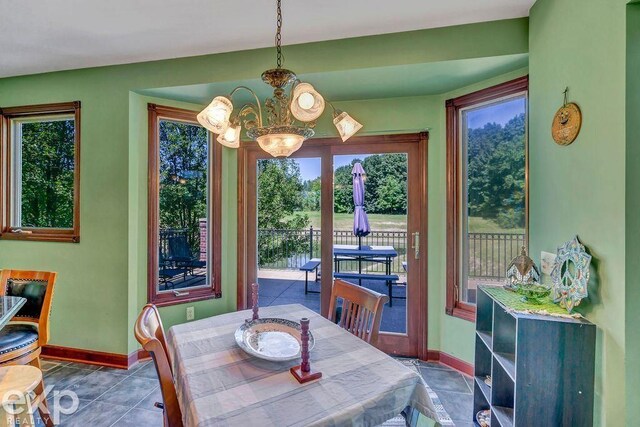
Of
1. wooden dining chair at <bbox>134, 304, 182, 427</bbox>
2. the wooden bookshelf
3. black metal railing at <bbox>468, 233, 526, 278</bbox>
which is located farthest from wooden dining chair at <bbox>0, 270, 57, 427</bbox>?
black metal railing at <bbox>468, 233, 526, 278</bbox>

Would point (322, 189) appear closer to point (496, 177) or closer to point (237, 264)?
point (237, 264)

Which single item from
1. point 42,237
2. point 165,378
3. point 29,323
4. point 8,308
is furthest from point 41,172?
point 165,378

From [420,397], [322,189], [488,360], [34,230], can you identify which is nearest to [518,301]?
[488,360]

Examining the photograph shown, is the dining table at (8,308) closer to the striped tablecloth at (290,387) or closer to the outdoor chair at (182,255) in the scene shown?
the striped tablecloth at (290,387)

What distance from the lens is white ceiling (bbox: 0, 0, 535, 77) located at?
6.64ft

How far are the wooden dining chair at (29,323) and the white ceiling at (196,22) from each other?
5.95 ft

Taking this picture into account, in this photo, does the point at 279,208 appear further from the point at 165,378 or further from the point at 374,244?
the point at 165,378

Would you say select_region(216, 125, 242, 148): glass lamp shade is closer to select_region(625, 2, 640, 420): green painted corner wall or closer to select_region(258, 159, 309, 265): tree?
select_region(258, 159, 309, 265): tree

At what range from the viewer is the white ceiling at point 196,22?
79.7 inches

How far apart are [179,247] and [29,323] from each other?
123cm

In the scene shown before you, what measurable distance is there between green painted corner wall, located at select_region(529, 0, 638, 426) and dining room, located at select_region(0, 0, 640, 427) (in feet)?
0.04

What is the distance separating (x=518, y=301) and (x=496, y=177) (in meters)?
1.22

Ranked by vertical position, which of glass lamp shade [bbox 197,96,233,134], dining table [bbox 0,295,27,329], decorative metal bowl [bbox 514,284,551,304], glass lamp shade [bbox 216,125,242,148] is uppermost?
glass lamp shade [bbox 197,96,233,134]

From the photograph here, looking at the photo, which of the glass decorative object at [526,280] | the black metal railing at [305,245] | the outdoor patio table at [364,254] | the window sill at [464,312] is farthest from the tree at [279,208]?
the glass decorative object at [526,280]
